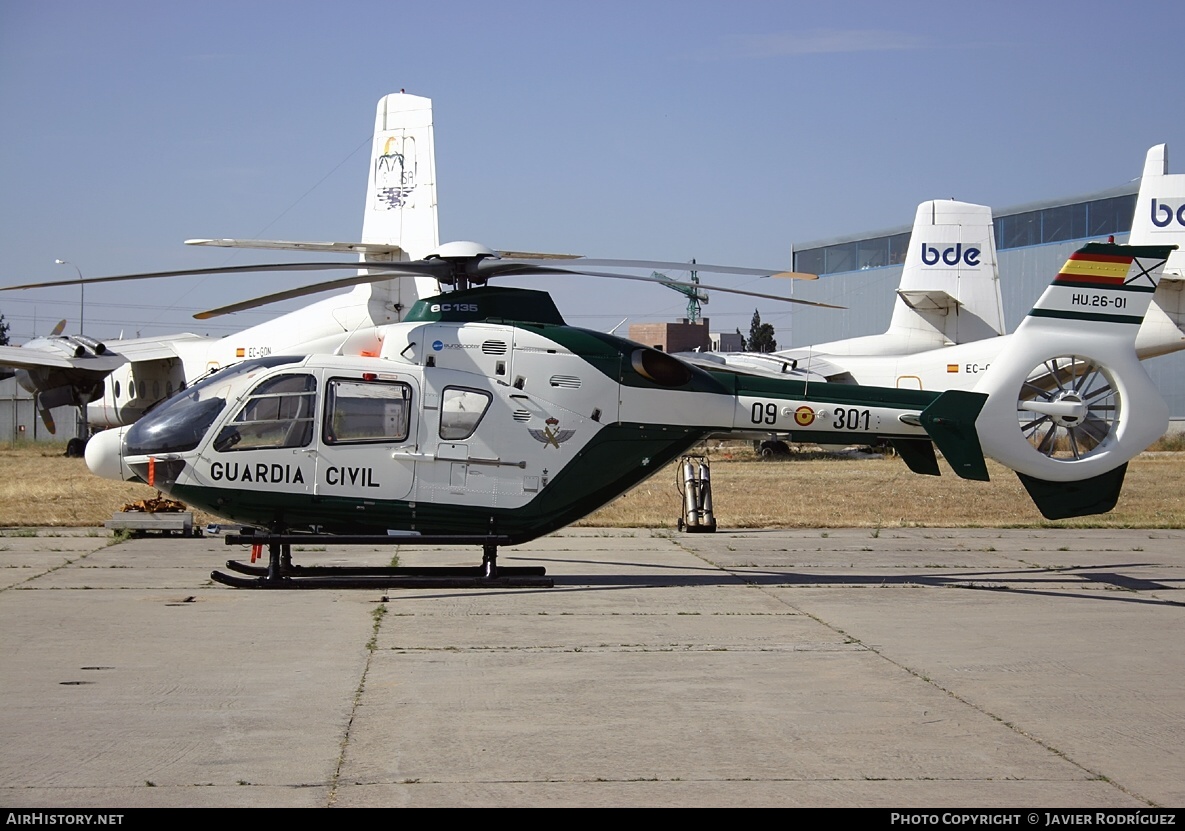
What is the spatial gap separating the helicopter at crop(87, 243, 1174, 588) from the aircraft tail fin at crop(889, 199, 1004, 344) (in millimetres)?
20018

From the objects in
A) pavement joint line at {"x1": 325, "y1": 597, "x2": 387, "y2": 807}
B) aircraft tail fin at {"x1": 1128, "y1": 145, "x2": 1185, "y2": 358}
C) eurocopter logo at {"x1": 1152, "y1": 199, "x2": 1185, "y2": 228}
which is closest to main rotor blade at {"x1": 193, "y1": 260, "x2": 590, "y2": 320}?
pavement joint line at {"x1": 325, "y1": 597, "x2": 387, "y2": 807}

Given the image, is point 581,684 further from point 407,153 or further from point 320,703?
point 407,153

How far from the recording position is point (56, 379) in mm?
36469

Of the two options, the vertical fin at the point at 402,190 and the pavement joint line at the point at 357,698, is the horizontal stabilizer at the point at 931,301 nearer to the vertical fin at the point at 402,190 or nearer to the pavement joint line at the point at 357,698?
the vertical fin at the point at 402,190

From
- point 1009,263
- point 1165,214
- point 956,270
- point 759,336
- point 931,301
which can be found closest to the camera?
point 1165,214

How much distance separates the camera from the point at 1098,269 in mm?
11703

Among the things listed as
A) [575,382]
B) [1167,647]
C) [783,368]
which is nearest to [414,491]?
[575,382]

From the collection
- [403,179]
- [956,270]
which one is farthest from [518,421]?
[956,270]

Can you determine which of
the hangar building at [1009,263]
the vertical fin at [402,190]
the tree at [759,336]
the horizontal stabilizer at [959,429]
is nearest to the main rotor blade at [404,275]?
the horizontal stabilizer at [959,429]

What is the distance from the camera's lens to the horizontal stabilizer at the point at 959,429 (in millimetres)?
11594

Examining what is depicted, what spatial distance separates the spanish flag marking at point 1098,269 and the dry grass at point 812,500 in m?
6.64

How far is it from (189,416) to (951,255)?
24757 millimetres

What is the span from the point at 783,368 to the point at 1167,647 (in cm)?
2355

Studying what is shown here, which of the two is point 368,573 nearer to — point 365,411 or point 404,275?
point 365,411
